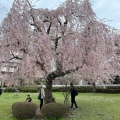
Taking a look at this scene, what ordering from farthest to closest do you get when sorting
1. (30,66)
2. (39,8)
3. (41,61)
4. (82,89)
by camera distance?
(82,89) < (39,8) < (41,61) < (30,66)

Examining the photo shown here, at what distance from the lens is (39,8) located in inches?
545

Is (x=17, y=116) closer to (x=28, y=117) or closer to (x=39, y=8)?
(x=28, y=117)

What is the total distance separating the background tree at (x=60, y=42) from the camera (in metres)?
11.9

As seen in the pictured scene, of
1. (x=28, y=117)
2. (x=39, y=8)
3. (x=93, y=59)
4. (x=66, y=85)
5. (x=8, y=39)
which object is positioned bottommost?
(x=28, y=117)

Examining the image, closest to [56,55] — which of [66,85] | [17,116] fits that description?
[66,85]

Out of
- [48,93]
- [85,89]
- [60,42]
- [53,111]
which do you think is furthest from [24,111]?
[85,89]

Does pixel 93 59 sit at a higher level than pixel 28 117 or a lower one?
higher

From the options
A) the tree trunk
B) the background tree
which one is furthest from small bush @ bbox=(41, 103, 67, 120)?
the tree trunk

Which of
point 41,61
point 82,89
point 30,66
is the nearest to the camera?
point 30,66

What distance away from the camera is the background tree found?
1193cm

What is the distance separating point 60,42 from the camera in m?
13.0

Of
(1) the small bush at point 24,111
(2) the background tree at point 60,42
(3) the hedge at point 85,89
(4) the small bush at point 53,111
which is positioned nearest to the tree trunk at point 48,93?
(2) the background tree at point 60,42

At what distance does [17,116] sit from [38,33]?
4350mm

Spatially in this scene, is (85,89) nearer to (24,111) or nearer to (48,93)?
(48,93)
